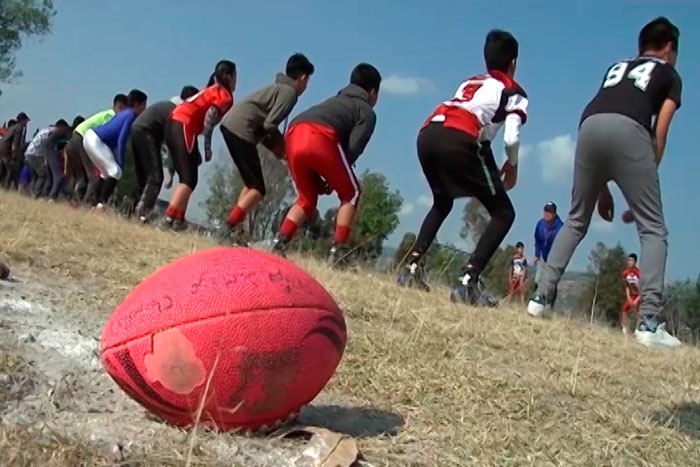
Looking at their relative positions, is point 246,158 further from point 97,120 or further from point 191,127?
point 97,120

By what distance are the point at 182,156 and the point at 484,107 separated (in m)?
4.05

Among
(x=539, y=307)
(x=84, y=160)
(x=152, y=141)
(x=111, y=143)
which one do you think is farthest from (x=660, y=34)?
(x=84, y=160)

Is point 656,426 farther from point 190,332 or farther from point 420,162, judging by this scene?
point 420,162

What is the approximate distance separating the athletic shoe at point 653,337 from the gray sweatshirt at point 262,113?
4.13 meters

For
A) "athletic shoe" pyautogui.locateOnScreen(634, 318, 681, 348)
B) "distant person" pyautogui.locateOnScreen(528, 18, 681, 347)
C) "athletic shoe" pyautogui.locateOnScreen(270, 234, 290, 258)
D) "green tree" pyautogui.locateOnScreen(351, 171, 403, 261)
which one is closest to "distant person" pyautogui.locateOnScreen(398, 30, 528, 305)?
"distant person" pyautogui.locateOnScreen(528, 18, 681, 347)

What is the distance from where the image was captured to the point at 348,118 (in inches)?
293

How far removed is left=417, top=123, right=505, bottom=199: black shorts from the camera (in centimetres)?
630

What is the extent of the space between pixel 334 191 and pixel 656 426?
4.46m

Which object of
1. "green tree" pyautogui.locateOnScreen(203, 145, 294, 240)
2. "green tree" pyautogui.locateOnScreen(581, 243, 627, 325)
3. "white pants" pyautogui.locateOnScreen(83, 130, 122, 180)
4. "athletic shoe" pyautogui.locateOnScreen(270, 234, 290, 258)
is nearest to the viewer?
"athletic shoe" pyautogui.locateOnScreen(270, 234, 290, 258)

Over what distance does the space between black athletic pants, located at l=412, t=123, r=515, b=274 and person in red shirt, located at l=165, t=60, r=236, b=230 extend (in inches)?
141

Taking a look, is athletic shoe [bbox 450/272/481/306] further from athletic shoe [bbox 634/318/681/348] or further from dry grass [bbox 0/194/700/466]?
athletic shoe [bbox 634/318/681/348]

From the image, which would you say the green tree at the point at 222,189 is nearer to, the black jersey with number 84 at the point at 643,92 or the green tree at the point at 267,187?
the green tree at the point at 267,187

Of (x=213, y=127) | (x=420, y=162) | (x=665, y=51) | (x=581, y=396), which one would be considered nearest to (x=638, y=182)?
(x=665, y=51)

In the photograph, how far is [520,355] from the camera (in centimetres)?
432
